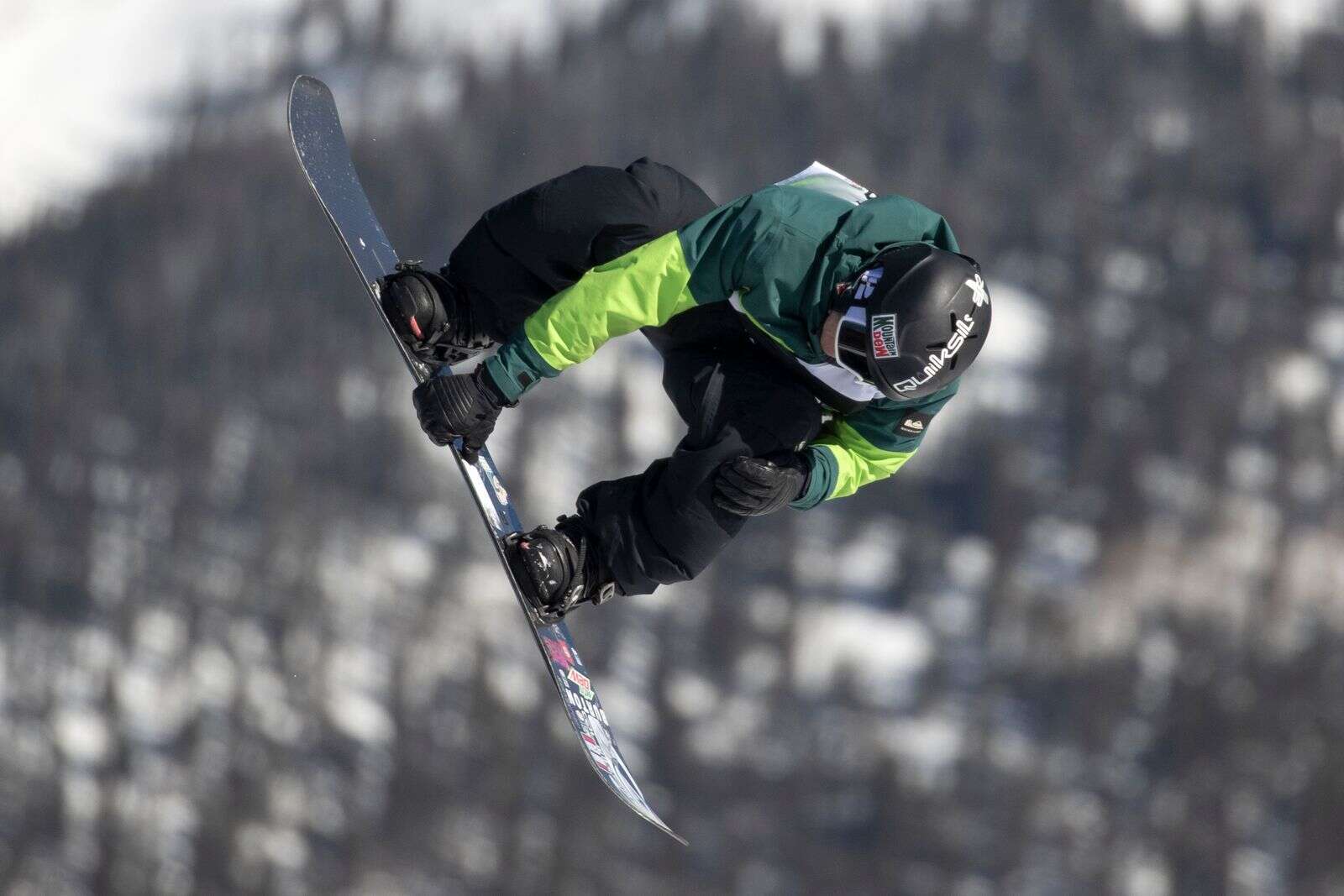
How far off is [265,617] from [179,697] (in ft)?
9.46

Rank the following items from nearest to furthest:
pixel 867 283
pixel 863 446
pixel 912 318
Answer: pixel 912 318, pixel 867 283, pixel 863 446

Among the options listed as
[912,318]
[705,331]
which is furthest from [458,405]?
[912,318]

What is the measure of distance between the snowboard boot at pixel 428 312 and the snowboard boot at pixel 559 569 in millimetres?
824

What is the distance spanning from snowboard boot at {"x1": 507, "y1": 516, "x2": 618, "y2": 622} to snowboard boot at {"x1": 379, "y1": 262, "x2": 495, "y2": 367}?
82 cm

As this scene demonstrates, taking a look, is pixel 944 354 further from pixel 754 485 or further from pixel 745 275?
pixel 754 485

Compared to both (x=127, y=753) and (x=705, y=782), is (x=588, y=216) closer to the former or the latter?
(x=705, y=782)

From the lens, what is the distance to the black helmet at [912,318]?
4.99 meters

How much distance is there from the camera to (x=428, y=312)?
241 inches

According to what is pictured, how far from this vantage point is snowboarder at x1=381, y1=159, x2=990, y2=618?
16.9 feet

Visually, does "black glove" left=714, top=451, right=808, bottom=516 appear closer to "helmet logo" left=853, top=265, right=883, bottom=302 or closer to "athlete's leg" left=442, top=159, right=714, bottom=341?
"helmet logo" left=853, top=265, right=883, bottom=302

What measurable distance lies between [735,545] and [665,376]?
36.2m

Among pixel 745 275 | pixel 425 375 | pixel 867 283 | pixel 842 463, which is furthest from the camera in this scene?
pixel 425 375

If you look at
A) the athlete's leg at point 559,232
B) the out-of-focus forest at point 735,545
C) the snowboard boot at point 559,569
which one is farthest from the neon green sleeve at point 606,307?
the out-of-focus forest at point 735,545

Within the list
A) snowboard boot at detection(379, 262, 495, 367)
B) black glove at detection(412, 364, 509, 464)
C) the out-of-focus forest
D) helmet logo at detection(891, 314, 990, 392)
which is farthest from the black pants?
the out-of-focus forest
